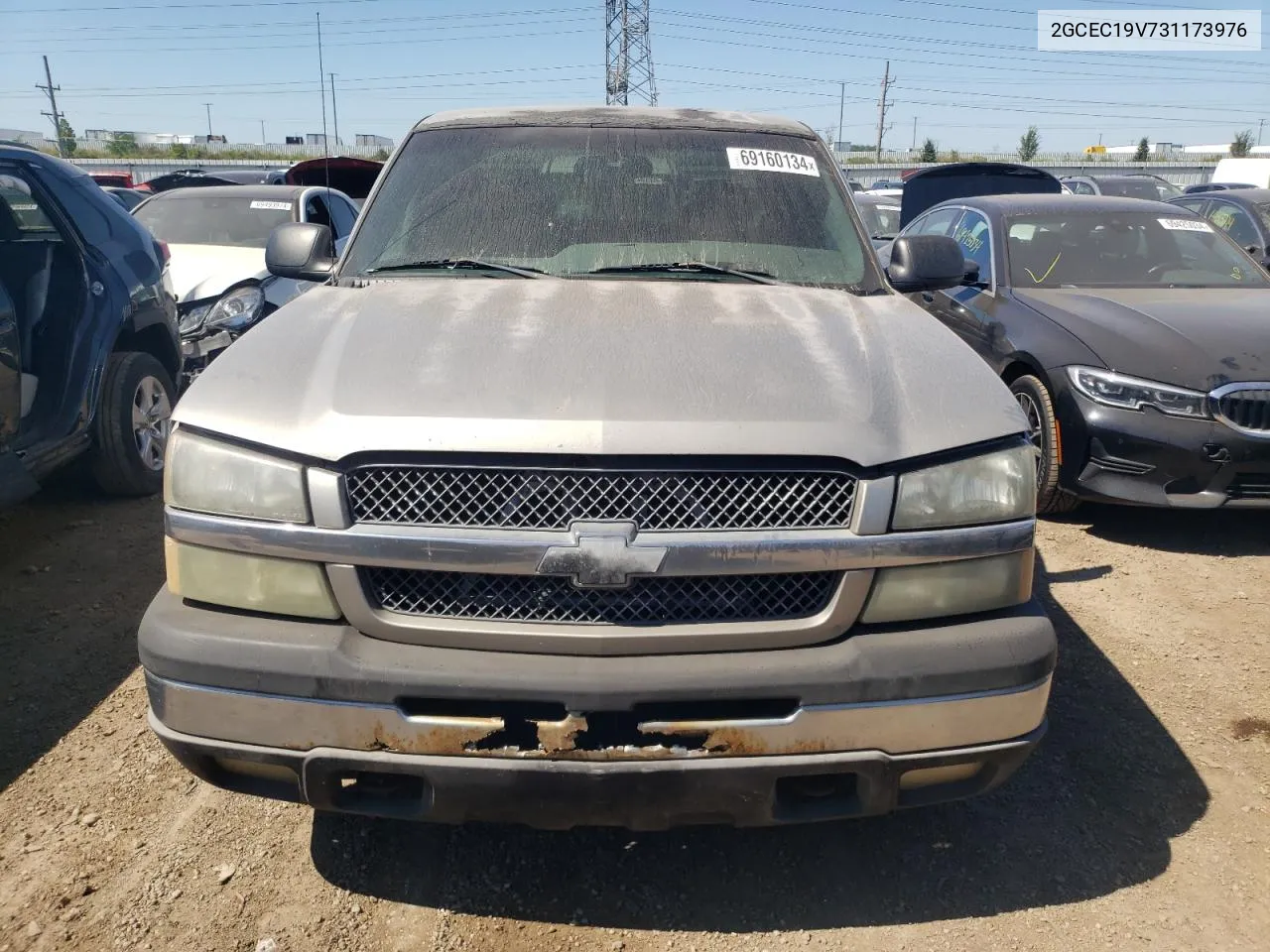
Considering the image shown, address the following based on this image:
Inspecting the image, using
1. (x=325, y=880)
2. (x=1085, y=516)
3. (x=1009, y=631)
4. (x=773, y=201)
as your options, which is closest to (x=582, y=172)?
(x=773, y=201)

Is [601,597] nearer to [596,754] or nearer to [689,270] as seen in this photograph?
[596,754]

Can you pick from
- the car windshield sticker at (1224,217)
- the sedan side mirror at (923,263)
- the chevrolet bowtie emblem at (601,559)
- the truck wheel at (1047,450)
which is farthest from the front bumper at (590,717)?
the car windshield sticker at (1224,217)

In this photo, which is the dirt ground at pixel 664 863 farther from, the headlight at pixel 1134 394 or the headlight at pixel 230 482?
the headlight at pixel 1134 394

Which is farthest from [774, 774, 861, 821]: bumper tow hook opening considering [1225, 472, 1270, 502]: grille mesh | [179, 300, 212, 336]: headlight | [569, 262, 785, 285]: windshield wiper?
[179, 300, 212, 336]: headlight

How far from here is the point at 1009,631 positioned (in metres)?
2.04

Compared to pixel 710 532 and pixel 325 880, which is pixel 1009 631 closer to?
pixel 710 532

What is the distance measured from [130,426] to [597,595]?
404cm

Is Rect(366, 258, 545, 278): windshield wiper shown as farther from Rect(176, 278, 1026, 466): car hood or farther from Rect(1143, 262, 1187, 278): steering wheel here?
Rect(1143, 262, 1187, 278): steering wheel

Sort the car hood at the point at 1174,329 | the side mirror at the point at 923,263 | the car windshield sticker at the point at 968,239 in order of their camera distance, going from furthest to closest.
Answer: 1. the car windshield sticker at the point at 968,239
2. the car hood at the point at 1174,329
3. the side mirror at the point at 923,263

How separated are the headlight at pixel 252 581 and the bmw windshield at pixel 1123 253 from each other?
5002 mm

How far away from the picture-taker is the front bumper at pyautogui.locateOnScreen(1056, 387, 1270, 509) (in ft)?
14.7

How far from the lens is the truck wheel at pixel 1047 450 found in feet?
16.1

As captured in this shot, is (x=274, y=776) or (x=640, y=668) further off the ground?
(x=640, y=668)

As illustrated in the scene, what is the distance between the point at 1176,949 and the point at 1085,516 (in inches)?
133
